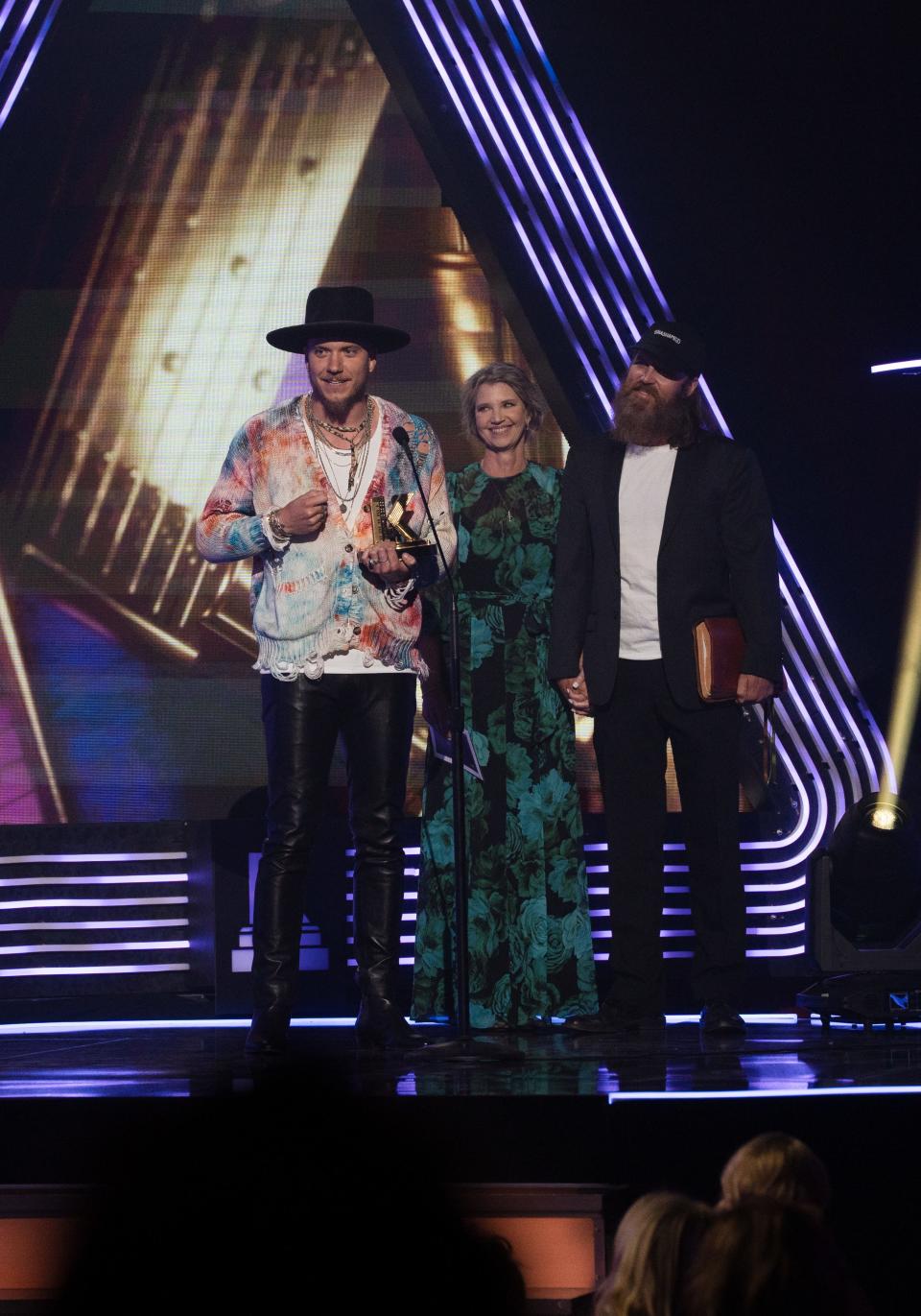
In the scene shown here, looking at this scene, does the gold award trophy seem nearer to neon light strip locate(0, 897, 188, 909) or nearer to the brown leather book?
the brown leather book

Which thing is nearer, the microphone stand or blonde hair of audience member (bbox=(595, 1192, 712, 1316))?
blonde hair of audience member (bbox=(595, 1192, 712, 1316))

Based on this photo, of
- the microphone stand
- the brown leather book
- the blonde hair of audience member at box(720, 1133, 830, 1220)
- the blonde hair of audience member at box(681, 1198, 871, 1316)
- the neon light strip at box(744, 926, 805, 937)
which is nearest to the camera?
the blonde hair of audience member at box(681, 1198, 871, 1316)

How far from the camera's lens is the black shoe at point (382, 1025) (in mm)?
3928

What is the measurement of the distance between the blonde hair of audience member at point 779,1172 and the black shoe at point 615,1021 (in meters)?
2.19

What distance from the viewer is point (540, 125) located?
18.6 ft

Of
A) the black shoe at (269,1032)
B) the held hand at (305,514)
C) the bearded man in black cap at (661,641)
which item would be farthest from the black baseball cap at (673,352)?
the black shoe at (269,1032)

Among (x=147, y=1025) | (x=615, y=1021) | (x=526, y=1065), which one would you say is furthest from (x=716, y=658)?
(x=147, y=1025)

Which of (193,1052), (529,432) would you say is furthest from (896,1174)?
(529,432)

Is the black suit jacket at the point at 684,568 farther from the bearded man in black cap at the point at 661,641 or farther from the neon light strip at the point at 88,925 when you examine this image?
the neon light strip at the point at 88,925

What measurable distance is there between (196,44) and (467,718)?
269cm

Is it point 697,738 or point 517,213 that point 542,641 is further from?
point 517,213

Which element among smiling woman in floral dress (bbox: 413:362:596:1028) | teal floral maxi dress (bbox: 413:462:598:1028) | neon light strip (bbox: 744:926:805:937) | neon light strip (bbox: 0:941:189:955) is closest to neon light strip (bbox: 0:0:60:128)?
smiling woman in floral dress (bbox: 413:362:596:1028)

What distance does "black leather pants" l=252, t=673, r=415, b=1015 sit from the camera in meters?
3.92

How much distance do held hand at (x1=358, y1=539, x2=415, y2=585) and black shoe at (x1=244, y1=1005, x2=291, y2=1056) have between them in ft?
3.16
